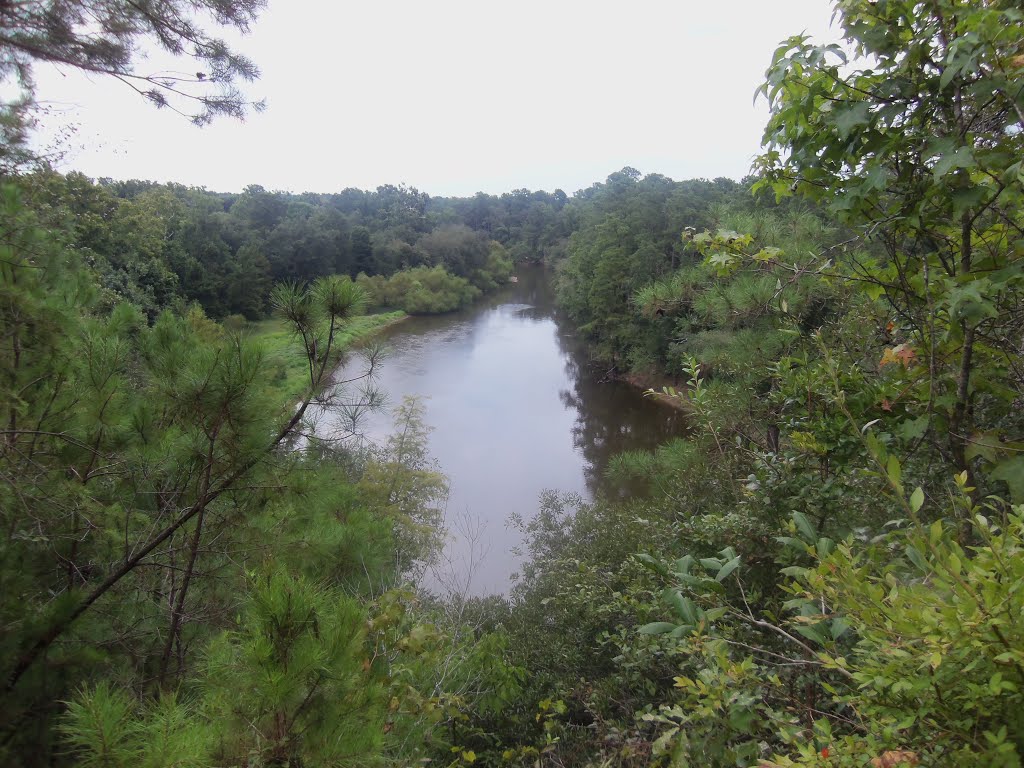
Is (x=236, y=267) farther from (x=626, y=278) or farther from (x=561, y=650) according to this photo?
(x=561, y=650)

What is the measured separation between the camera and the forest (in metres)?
0.81

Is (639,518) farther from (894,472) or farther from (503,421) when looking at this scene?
(503,421)

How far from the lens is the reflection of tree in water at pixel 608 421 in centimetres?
1066

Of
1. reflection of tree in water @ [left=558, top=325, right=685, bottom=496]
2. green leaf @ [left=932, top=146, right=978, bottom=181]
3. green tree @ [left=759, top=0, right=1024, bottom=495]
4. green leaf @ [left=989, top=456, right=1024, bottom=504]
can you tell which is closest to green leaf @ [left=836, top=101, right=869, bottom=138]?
green tree @ [left=759, top=0, right=1024, bottom=495]

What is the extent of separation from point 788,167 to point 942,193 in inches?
12.6

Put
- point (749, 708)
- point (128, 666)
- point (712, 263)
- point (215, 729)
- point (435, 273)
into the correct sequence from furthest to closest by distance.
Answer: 1. point (435, 273)
2. point (128, 666)
3. point (712, 263)
4. point (215, 729)
5. point (749, 708)

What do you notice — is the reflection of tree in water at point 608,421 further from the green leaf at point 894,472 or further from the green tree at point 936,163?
the green leaf at point 894,472

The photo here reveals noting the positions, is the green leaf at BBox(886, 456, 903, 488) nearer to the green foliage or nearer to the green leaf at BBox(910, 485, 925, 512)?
the green leaf at BBox(910, 485, 925, 512)

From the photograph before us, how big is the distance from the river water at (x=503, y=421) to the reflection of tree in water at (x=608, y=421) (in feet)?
0.08

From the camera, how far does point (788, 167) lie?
1290 mm

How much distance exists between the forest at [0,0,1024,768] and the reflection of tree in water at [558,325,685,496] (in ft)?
21.9

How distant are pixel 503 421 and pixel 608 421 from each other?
93.0 inches

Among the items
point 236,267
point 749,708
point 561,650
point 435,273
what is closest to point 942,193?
point 749,708

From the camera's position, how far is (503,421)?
12305 mm
